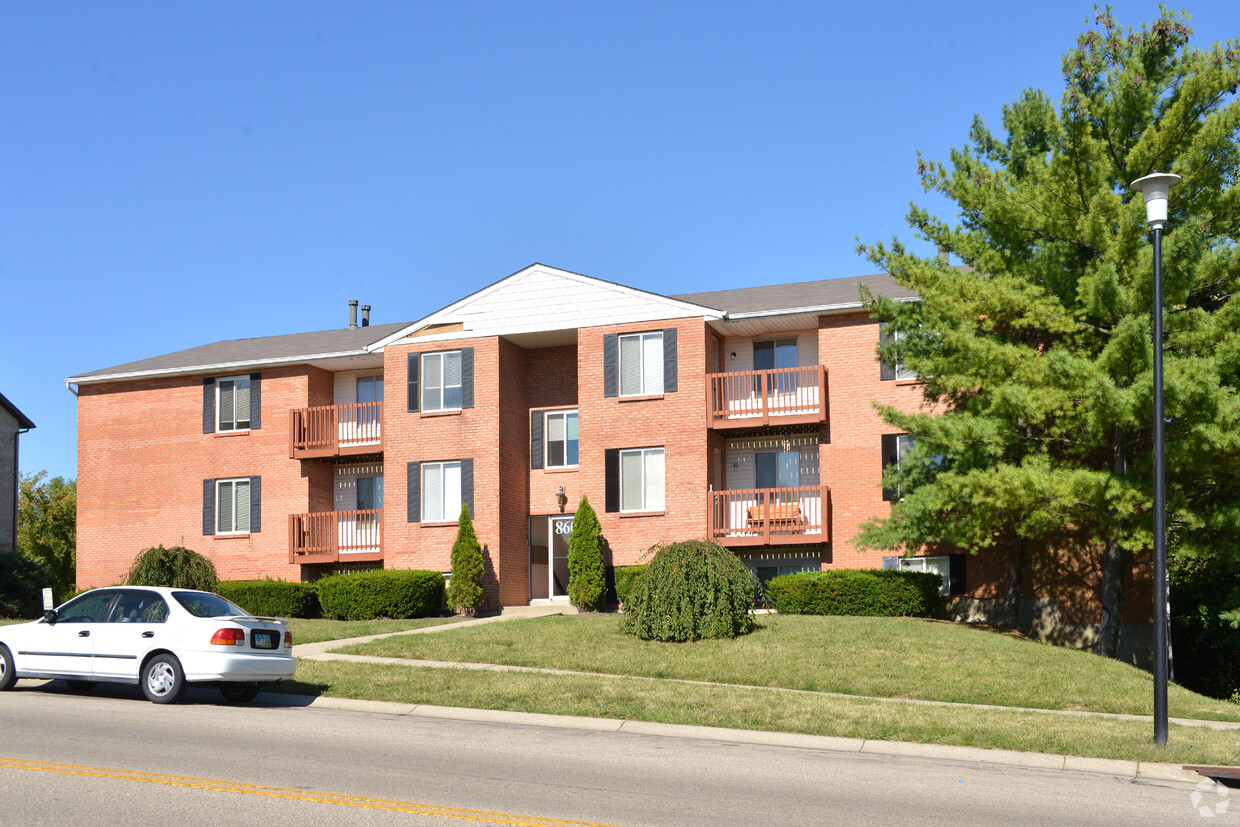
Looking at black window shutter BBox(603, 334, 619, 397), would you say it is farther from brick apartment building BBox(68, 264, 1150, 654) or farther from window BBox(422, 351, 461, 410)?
window BBox(422, 351, 461, 410)

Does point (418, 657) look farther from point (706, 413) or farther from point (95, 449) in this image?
point (95, 449)

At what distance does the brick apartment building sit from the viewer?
92.0 feet

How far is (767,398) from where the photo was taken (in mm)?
28250

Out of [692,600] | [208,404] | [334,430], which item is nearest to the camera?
[692,600]

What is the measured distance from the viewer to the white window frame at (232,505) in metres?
32.6

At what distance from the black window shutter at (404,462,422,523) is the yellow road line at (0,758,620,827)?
1977cm

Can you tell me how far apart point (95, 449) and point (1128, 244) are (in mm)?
28631

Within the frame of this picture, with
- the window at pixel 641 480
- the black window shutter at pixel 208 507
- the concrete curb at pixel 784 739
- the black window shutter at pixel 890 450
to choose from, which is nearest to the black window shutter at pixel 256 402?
the black window shutter at pixel 208 507

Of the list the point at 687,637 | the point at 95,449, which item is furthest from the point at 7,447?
the point at 687,637

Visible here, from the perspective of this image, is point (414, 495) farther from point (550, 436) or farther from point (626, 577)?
point (626, 577)

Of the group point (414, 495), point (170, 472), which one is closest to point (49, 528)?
point (170, 472)

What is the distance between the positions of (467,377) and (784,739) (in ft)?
60.0

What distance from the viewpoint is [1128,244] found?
20203mm

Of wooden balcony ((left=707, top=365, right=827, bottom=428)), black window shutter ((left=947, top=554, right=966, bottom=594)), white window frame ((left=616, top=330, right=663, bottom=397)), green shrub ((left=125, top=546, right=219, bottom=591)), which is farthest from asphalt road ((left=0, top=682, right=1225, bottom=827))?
white window frame ((left=616, top=330, right=663, bottom=397))
